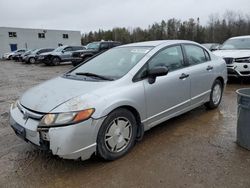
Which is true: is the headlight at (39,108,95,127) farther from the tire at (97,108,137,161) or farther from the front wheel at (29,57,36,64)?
the front wheel at (29,57,36,64)

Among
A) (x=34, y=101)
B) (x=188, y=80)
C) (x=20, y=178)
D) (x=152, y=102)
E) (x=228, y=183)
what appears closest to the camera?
(x=228, y=183)

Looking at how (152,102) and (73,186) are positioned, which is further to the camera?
(152,102)

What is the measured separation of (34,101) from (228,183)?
242cm

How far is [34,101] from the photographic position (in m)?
3.04

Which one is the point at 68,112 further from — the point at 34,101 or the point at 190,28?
the point at 190,28

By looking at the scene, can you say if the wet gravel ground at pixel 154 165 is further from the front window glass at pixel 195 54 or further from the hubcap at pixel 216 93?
the front window glass at pixel 195 54

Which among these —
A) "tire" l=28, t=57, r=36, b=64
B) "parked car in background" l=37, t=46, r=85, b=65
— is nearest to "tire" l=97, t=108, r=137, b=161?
"parked car in background" l=37, t=46, r=85, b=65

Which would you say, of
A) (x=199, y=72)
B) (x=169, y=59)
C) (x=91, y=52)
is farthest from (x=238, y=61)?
(x=91, y=52)

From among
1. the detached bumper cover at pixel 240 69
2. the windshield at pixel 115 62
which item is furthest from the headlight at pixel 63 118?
the detached bumper cover at pixel 240 69

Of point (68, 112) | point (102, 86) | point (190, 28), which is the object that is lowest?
point (68, 112)

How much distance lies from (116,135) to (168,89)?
1.17m

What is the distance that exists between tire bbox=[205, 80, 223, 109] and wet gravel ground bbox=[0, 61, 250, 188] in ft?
3.20

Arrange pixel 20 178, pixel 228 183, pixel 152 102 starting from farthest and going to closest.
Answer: pixel 152 102 < pixel 20 178 < pixel 228 183

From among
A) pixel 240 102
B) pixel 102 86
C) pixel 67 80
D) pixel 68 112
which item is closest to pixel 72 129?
pixel 68 112
